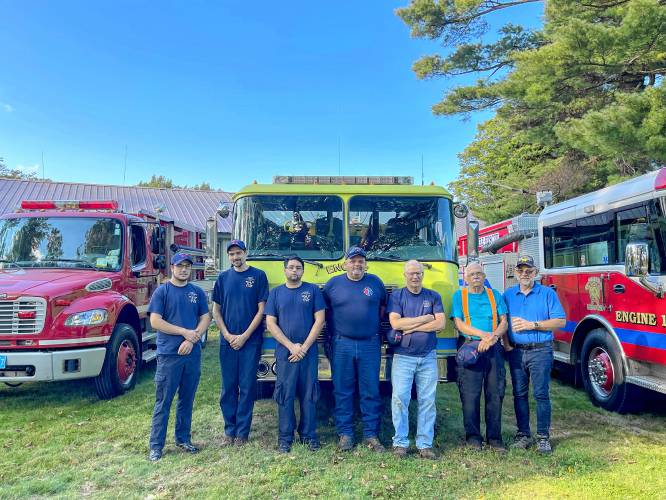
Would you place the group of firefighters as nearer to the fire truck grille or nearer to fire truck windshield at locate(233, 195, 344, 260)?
fire truck windshield at locate(233, 195, 344, 260)

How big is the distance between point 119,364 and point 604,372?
20.3 feet

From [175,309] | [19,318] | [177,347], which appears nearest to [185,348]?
[177,347]

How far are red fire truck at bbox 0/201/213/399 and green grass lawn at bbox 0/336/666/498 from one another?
2.14 feet

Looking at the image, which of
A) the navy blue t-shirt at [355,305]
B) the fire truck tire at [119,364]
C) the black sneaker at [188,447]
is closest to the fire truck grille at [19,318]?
the fire truck tire at [119,364]

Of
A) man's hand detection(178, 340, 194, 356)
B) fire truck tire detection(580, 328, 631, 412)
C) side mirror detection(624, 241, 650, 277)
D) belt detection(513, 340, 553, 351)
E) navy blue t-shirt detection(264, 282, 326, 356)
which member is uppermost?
side mirror detection(624, 241, 650, 277)

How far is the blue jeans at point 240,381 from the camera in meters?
4.82

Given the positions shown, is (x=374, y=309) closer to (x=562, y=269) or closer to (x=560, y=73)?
(x=562, y=269)

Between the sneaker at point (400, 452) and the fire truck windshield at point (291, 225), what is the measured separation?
80.2 inches

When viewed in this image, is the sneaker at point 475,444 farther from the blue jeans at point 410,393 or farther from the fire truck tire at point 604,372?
the fire truck tire at point 604,372

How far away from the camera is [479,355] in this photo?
4.71 m

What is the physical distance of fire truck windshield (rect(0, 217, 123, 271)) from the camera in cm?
720

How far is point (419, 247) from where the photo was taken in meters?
5.60

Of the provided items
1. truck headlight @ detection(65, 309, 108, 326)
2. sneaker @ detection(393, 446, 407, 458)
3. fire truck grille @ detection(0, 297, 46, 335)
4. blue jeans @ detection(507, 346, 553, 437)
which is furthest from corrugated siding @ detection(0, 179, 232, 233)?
blue jeans @ detection(507, 346, 553, 437)

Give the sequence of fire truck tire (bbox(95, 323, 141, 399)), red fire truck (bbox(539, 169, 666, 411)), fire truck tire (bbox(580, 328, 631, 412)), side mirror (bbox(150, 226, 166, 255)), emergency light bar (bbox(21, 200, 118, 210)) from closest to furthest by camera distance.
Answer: red fire truck (bbox(539, 169, 666, 411)) → fire truck tire (bbox(580, 328, 631, 412)) → fire truck tire (bbox(95, 323, 141, 399)) → emergency light bar (bbox(21, 200, 118, 210)) → side mirror (bbox(150, 226, 166, 255))
